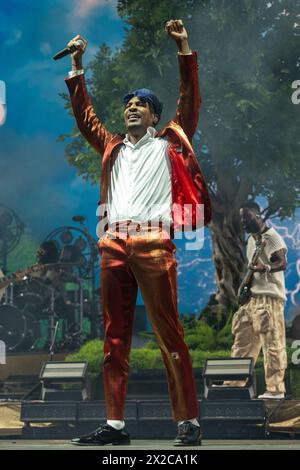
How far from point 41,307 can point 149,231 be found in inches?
293

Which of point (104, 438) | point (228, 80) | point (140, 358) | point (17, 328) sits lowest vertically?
point (104, 438)

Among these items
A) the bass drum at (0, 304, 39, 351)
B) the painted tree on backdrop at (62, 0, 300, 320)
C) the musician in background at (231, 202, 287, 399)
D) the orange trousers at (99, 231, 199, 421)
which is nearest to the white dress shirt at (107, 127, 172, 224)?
the orange trousers at (99, 231, 199, 421)

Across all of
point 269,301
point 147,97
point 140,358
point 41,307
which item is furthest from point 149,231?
point 41,307

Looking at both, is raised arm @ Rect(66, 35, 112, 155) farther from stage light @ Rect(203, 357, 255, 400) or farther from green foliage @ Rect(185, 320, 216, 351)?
green foliage @ Rect(185, 320, 216, 351)

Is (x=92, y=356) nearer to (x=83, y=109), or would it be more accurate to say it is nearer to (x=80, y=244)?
(x=80, y=244)

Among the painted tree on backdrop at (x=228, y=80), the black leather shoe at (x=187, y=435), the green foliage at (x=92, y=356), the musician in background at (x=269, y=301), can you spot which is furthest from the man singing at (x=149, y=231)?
the painted tree on backdrop at (x=228, y=80)

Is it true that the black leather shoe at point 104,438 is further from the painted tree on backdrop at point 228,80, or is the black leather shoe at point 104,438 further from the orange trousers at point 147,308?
the painted tree on backdrop at point 228,80

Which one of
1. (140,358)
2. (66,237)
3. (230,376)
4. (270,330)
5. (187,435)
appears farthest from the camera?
(66,237)

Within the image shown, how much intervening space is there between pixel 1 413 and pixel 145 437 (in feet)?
6.83

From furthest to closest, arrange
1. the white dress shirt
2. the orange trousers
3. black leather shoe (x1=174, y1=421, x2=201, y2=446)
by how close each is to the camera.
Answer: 1. the white dress shirt
2. the orange trousers
3. black leather shoe (x1=174, y1=421, x2=201, y2=446)

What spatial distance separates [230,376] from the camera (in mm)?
7230

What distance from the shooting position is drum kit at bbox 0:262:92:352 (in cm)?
1073

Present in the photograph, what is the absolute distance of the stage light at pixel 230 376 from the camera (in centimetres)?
718

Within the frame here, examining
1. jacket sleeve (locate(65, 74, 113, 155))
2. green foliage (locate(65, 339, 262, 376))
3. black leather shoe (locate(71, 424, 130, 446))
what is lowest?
black leather shoe (locate(71, 424, 130, 446))
